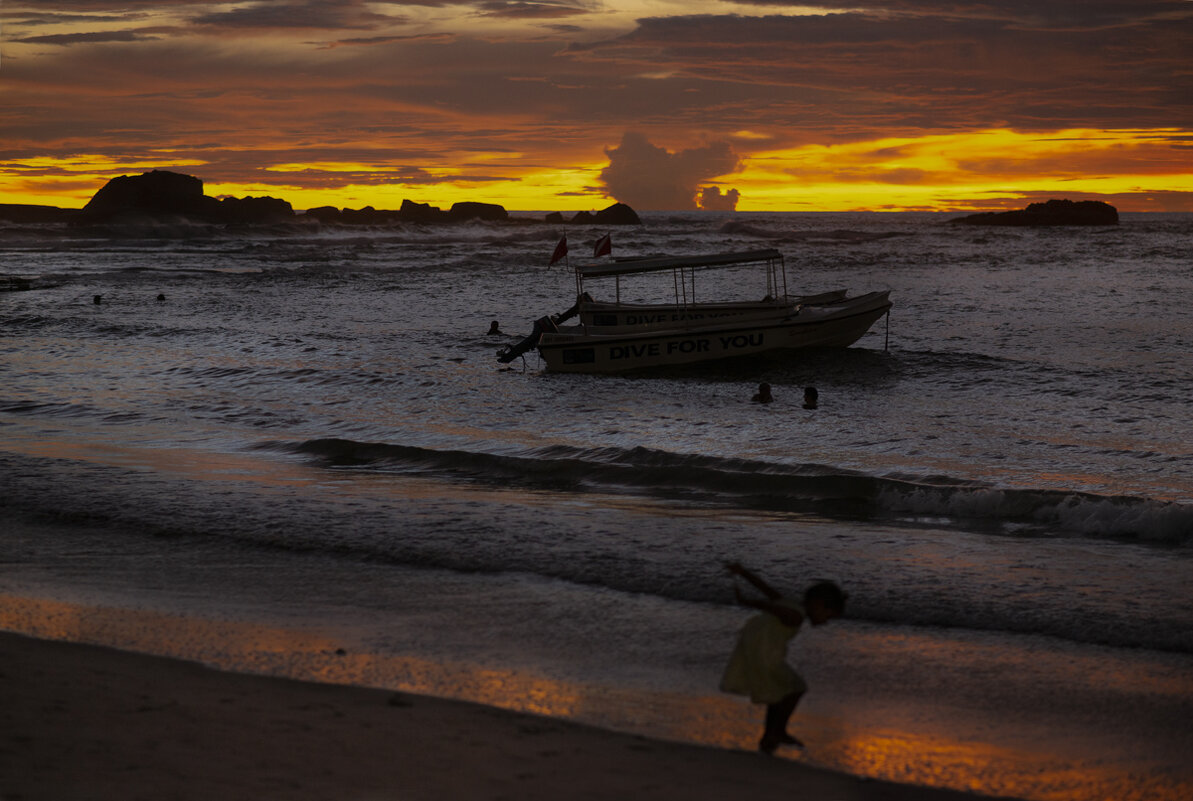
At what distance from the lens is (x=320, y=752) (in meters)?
5.17

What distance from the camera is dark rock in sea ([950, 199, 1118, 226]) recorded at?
146 metres

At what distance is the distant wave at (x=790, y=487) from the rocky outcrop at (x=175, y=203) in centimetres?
14510

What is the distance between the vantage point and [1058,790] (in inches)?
→ 200

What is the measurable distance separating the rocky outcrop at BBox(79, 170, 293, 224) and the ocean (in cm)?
13309

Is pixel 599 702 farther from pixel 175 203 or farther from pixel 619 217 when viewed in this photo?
pixel 619 217

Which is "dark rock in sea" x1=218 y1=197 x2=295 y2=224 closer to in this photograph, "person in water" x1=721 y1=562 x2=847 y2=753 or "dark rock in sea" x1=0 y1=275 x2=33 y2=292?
"dark rock in sea" x1=0 y1=275 x2=33 y2=292

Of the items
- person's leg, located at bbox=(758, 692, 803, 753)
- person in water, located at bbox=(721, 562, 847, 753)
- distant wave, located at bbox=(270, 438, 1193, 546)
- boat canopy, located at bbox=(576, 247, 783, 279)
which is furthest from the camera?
boat canopy, located at bbox=(576, 247, 783, 279)

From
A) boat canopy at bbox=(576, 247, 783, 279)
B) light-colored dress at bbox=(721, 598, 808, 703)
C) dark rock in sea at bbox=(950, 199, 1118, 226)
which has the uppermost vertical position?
dark rock in sea at bbox=(950, 199, 1118, 226)

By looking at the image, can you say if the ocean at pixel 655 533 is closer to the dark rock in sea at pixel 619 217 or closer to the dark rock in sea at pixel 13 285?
the dark rock in sea at pixel 13 285

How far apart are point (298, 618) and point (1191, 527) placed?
874 cm

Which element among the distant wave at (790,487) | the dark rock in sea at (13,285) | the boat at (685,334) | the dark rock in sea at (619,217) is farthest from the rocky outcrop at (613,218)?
the distant wave at (790,487)

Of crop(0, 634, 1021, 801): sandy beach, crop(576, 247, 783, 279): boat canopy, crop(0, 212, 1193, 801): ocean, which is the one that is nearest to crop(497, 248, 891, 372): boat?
crop(576, 247, 783, 279): boat canopy

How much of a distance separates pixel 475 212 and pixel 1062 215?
308ft

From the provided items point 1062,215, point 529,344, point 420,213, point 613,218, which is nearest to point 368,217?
point 420,213
